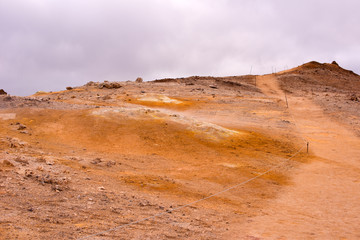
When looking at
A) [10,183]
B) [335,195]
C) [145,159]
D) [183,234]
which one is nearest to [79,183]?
[10,183]

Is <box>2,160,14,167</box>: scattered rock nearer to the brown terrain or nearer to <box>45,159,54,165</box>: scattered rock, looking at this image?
the brown terrain

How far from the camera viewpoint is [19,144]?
366 inches

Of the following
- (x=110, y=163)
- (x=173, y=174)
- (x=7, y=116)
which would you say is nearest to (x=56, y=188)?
(x=110, y=163)

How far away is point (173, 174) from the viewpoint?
8.86 metres

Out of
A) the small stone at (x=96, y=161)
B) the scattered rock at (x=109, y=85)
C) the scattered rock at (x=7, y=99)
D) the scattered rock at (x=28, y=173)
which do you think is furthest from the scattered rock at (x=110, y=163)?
the scattered rock at (x=109, y=85)

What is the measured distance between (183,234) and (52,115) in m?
11.3

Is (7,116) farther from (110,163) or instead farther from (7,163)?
(7,163)

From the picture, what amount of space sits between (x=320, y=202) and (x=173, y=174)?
405cm

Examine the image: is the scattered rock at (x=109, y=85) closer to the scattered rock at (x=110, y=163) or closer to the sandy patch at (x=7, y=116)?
the sandy patch at (x=7, y=116)

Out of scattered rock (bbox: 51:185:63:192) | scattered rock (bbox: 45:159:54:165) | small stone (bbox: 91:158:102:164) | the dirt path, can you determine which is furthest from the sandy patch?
the dirt path

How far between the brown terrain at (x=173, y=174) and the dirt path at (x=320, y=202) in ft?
0.11

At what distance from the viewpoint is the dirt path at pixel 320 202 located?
222 inches

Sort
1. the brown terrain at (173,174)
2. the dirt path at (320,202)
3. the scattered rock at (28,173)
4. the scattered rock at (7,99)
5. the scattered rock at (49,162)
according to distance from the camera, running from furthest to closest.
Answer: the scattered rock at (7,99), the scattered rock at (49,162), the scattered rock at (28,173), the dirt path at (320,202), the brown terrain at (173,174)

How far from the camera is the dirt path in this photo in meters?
5.64
